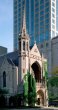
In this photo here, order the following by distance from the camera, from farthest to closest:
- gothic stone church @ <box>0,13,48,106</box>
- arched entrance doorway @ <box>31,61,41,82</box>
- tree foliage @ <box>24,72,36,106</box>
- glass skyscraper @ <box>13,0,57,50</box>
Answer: glass skyscraper @ <box>13,0,57,50</box> < arched entrance doorway @ <box>31,61,41,82</box> < gothic stone church @ <box>0,13,48,106</box> < tree foliage @ <box>24,72,36,106</box>

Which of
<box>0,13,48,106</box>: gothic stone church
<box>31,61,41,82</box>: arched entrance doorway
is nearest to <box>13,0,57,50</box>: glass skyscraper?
<box>31,61,41,82</box>: arched entrance doorway

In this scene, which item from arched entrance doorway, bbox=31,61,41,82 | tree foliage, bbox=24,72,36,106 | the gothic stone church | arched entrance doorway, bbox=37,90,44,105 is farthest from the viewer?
arched entrance doorway, bbox=31,61,41,82

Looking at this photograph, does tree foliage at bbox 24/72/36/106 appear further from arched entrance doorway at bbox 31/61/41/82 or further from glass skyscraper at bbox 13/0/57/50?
glass skyscraper at bbox 13/0/57/50

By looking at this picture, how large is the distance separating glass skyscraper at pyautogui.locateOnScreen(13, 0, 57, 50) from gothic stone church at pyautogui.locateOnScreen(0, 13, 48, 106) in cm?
7334

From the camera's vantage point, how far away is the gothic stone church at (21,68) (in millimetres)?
88812

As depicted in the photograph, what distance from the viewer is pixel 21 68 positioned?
291 feet

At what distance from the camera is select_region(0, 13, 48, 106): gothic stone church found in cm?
8881

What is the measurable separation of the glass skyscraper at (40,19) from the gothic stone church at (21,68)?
2888 inches

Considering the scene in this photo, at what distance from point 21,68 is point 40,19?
→ 311ft

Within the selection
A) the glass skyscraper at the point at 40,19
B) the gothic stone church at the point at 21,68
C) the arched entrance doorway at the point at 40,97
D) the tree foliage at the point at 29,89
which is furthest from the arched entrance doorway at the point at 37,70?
the glass skyscraper at the point at 40,19

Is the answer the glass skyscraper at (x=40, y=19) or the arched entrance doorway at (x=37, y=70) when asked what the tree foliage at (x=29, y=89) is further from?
the glass skyscraper at (x=40, y=19)

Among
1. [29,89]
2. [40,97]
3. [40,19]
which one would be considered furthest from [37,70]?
[40,19]

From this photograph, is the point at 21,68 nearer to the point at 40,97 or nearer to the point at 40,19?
the point at 40,97

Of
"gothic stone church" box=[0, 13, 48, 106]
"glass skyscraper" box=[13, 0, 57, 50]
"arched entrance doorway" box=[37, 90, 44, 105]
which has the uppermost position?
"glass skyscraper" box=[13, 0, 57, 50]
